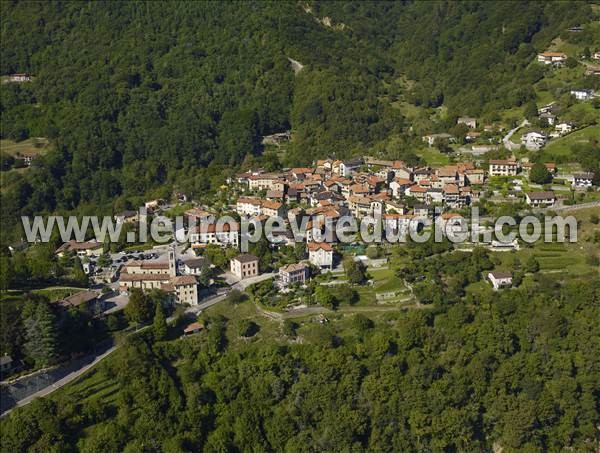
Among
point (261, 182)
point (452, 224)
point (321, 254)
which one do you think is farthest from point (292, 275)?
point (261, 182)

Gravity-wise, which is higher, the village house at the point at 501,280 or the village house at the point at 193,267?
the village house at the point at 193,267

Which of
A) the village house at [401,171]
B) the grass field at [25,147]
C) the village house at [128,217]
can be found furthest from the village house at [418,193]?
the grass field at [25,147]

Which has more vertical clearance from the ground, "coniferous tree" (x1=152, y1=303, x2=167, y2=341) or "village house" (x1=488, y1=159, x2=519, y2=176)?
"village house" (x1=488, y1=159, x2=519, y2=176)

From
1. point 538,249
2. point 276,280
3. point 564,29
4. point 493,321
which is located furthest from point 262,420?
point 564,29

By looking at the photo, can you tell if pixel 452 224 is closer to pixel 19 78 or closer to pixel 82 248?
pixel 82 248

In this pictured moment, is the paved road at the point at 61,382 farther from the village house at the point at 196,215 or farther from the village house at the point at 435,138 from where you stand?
the village house at the point at 435,138

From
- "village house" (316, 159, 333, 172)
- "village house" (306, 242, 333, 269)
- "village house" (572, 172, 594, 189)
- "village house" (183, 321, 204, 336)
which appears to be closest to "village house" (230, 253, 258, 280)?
"village house" (306, 242, 333, 269)

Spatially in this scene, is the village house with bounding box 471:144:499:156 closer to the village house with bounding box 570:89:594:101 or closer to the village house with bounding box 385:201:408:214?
the village house with bounding box 570:89:594:101

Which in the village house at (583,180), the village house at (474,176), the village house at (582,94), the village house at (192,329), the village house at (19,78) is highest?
the village house at (19,78)
